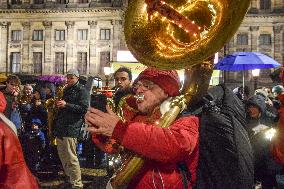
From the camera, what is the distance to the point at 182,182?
1.96 metres

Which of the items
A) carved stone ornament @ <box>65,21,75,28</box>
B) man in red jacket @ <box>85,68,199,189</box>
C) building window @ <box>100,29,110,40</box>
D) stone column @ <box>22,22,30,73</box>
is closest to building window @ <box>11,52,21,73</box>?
stone column @ <box>22,22,30,73</box>

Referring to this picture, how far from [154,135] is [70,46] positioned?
137 ft

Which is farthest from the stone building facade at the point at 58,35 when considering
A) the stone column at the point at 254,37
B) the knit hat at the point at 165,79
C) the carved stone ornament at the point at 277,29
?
the knit hat at the point at 165,79

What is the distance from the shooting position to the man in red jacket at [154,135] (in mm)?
1782

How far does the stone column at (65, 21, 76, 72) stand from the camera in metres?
42.4

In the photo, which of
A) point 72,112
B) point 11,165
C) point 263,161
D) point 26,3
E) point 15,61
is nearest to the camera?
point 11,165

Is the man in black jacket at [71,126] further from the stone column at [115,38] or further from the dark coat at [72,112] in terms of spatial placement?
the stone column at [115,38]

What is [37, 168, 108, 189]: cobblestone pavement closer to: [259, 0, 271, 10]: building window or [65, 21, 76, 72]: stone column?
[65, 21, 76, 72]: stone column

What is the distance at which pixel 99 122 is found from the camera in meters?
1.77

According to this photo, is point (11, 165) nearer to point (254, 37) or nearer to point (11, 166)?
point (11, 166)

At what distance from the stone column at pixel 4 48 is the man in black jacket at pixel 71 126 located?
39214 mm

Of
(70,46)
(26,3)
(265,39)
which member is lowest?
(70,46)

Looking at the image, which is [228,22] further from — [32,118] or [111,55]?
[111,55]

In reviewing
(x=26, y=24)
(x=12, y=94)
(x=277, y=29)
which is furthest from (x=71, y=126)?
(x=26, y=24)
